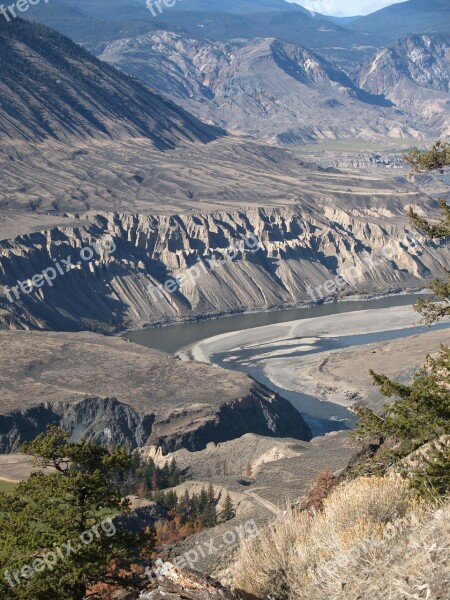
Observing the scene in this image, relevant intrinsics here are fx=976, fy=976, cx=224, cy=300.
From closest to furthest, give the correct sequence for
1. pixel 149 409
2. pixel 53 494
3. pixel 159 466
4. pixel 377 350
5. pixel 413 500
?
1. pixel 413 500
2. pixel 53 494
3. pixel 159 466
4. pixel 149 409
5. pixel 377 350

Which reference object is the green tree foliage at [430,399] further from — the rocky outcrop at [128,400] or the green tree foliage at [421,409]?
the rocky outcrop at [128,400]

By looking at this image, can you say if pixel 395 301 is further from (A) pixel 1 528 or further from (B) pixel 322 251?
(A) pixel 1 528

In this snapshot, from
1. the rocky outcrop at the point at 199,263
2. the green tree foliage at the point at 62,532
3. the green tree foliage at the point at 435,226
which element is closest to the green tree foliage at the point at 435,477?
the green tree foliage at the point at 435,226

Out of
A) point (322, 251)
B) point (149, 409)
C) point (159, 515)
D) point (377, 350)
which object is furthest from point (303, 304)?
point (159, 515)

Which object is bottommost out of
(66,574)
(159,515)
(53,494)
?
(159,515)

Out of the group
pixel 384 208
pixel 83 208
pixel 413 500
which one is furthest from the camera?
pixel 384 208

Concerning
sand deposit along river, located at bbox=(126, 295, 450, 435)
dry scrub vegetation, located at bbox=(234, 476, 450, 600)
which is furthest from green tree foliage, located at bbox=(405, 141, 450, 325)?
sand deposit along river, located at bbox=(126, 295, 450, 435)

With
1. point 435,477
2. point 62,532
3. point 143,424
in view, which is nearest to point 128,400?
point 143,424

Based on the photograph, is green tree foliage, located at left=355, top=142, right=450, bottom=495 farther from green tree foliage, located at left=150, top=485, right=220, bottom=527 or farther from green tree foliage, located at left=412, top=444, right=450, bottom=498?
green tree foliage, located at left=150, top=485, right=220, bottom=527
